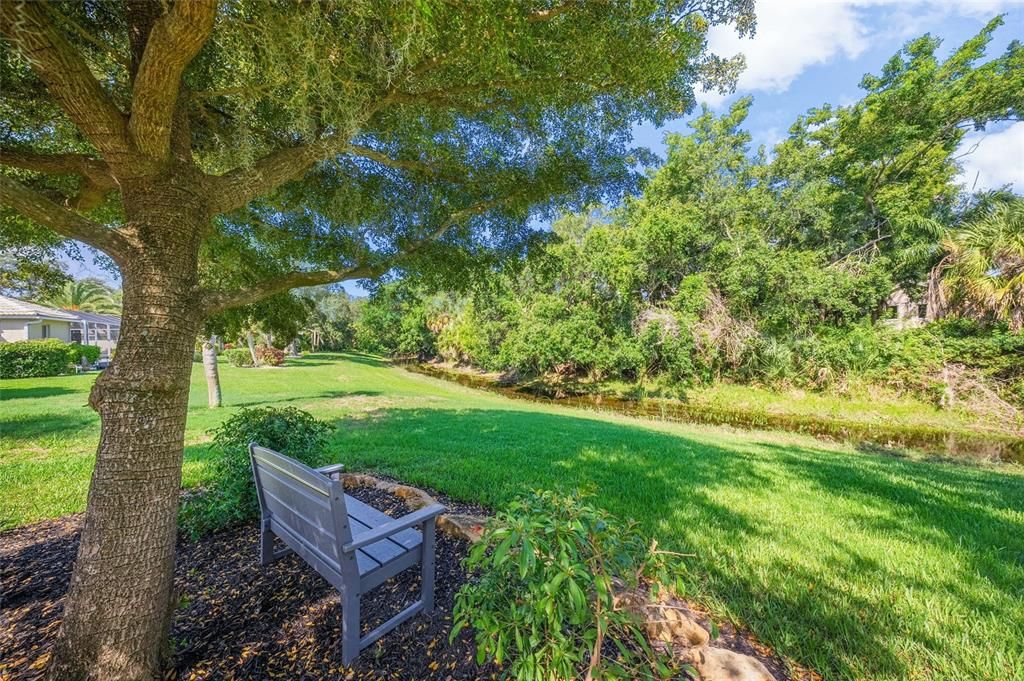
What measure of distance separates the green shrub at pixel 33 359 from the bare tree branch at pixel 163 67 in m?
21.1

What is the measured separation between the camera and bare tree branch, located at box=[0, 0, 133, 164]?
1267 mm

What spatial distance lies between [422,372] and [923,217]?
2683cm

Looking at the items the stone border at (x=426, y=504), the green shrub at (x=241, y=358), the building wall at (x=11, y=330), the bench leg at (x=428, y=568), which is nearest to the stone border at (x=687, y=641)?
the stone border at (x=426, y=504)

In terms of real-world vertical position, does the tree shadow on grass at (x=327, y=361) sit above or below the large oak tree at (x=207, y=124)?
below

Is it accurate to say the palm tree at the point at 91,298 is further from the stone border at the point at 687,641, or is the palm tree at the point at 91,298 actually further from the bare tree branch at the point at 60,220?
the stone border at the point at 687,641

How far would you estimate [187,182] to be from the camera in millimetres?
1854

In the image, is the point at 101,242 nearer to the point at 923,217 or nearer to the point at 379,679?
the point at 379,679

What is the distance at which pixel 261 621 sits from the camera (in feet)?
6.46

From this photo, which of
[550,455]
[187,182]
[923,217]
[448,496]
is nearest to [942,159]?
[923,217]

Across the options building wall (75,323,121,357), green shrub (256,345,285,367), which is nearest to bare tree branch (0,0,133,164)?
green shrub (256,345,285,367)

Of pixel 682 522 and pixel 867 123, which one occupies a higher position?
pixel 867 123

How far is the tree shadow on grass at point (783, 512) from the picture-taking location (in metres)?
1.99

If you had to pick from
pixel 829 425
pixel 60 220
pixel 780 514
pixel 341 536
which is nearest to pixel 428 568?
pixel 341 536

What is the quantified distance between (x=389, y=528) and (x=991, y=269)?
18.7 metres
